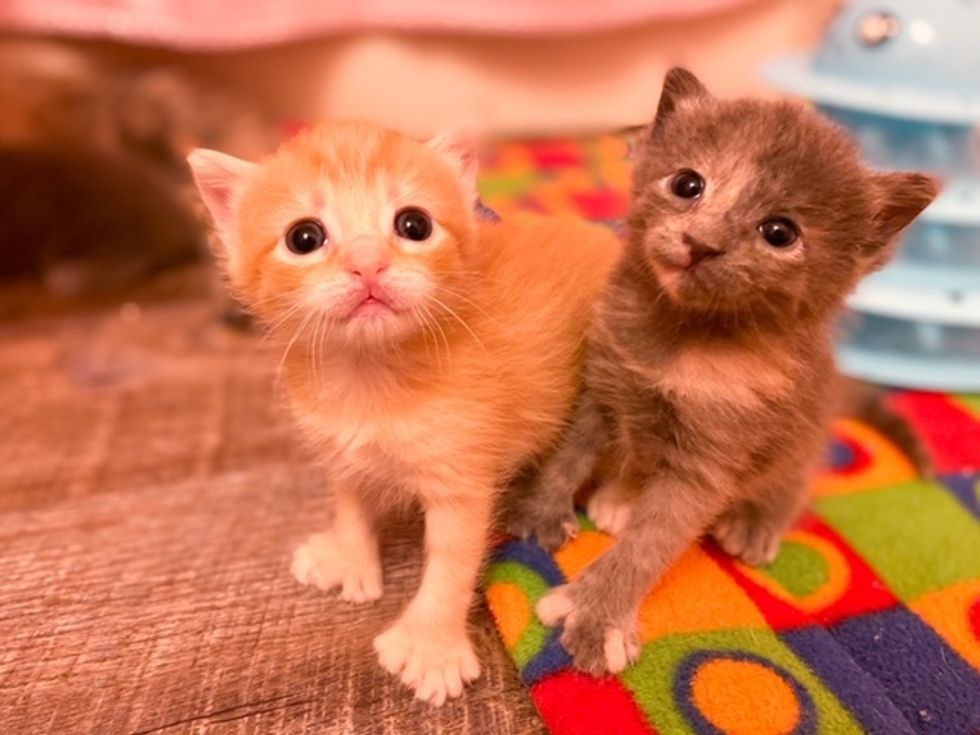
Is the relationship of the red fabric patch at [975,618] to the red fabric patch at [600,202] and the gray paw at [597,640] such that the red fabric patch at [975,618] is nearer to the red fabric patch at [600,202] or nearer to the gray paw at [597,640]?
the gray paw at [597,640]

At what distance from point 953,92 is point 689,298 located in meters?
0.82

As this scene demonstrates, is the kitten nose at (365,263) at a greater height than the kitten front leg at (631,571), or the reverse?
the kitten nose at (365,263)

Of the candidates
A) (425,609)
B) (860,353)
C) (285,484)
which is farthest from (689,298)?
(860,353)

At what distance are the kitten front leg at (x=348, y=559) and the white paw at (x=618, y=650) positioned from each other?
255 millimetres

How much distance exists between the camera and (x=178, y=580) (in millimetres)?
931

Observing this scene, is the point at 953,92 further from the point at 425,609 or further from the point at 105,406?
the point at 105,406

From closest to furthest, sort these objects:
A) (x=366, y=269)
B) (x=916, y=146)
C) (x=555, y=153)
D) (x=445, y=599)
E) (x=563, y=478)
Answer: (x=366, y=269) < (x=445, y=599) < (x=563, y=478) < (x=916, y=146) < (x=555, y=153)

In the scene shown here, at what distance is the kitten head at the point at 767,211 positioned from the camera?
0.70 meters

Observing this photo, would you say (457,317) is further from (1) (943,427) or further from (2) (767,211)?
(1) (943,427)

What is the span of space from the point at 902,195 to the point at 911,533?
0.48 metres

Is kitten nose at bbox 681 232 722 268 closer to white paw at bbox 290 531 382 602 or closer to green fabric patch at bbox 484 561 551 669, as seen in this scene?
green fabric patch at bbox 484 561 551 669

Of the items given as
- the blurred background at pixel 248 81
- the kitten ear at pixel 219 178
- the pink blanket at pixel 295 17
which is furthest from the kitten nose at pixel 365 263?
the pink blanket at pixel 295 17

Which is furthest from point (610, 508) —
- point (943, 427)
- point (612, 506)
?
point (943, 427)

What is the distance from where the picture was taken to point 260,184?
0.77 meters
